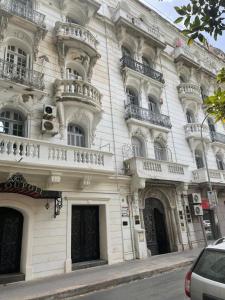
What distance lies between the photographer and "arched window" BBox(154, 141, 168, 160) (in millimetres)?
15423

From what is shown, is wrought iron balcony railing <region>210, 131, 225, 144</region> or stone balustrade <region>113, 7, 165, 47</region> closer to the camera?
stone balustrade <region>113, 7, 165, 47</region>

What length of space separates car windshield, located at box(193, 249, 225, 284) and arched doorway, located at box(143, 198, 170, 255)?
9.44m

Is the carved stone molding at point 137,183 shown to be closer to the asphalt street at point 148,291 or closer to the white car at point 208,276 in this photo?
the asphalt street at point 148,291

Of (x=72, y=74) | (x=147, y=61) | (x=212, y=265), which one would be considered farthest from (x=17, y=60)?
(x=212, y=265)

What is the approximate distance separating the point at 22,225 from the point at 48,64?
808 cm

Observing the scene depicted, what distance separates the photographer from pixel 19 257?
8.98 meters

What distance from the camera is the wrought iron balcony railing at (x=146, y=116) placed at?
14.4 m

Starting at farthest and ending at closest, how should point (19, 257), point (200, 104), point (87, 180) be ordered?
1. point (200, 104)
2. point (87, 180)
3. point (19, 257)

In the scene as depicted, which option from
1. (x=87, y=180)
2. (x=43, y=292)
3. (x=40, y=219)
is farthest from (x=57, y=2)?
(x=43, y=292)

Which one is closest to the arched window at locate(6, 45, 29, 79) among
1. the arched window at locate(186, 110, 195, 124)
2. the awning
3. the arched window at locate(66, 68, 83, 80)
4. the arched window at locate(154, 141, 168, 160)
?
the arched window at locate(66, 68, 83, 80)

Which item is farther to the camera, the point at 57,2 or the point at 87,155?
the point at 57,2

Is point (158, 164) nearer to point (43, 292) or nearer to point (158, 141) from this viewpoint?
point (158, 141)

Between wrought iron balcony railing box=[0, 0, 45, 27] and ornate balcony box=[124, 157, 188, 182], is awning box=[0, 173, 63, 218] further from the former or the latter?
wrought iron balcony railing box=[0, 0, 45, 27]

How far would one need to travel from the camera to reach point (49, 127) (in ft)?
34.4
